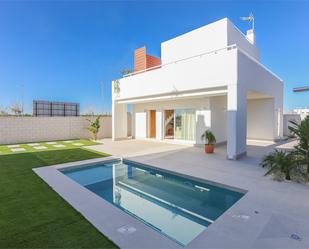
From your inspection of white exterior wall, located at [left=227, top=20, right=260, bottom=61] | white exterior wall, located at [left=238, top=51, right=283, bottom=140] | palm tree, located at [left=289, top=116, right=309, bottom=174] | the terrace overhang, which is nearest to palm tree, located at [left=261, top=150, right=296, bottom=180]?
palm tree, located at [left=289, top=116, right=309, bottom=174]

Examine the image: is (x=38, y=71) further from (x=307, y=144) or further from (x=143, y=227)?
(x=307, y=144)

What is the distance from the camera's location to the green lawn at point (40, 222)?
111 inches

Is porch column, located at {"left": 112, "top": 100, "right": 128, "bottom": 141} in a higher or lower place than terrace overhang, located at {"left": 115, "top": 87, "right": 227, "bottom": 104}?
lower

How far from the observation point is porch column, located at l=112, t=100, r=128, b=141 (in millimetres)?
16891

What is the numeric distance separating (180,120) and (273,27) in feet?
37.3

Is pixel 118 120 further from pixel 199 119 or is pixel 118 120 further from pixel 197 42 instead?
pixel 197 42

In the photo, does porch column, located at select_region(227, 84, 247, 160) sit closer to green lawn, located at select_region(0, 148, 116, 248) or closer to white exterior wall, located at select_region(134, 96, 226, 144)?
white exterior wall, located at select_region(134, 96, 226, 144)

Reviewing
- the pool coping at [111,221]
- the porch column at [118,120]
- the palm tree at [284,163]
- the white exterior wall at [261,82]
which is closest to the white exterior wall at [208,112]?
the white exterior wall at [261,82]

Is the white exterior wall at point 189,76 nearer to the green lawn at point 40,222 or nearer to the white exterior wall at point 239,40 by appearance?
the white exterior wall at point 239,40

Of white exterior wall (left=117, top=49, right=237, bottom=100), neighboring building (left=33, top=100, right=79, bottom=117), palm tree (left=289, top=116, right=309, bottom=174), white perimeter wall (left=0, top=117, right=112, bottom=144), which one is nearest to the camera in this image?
palm tree (left=289, top=116, right=309, bottom=174)

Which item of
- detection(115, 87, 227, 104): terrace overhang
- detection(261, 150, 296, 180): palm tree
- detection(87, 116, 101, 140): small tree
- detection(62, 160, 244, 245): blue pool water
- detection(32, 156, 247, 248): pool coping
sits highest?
detection(115, 87, 227, 104): terrace overhang

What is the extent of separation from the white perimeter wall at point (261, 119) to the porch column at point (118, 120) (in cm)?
1203

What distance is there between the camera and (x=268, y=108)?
15633 mm

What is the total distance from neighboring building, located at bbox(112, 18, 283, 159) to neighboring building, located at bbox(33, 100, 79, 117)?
69.0 feet
